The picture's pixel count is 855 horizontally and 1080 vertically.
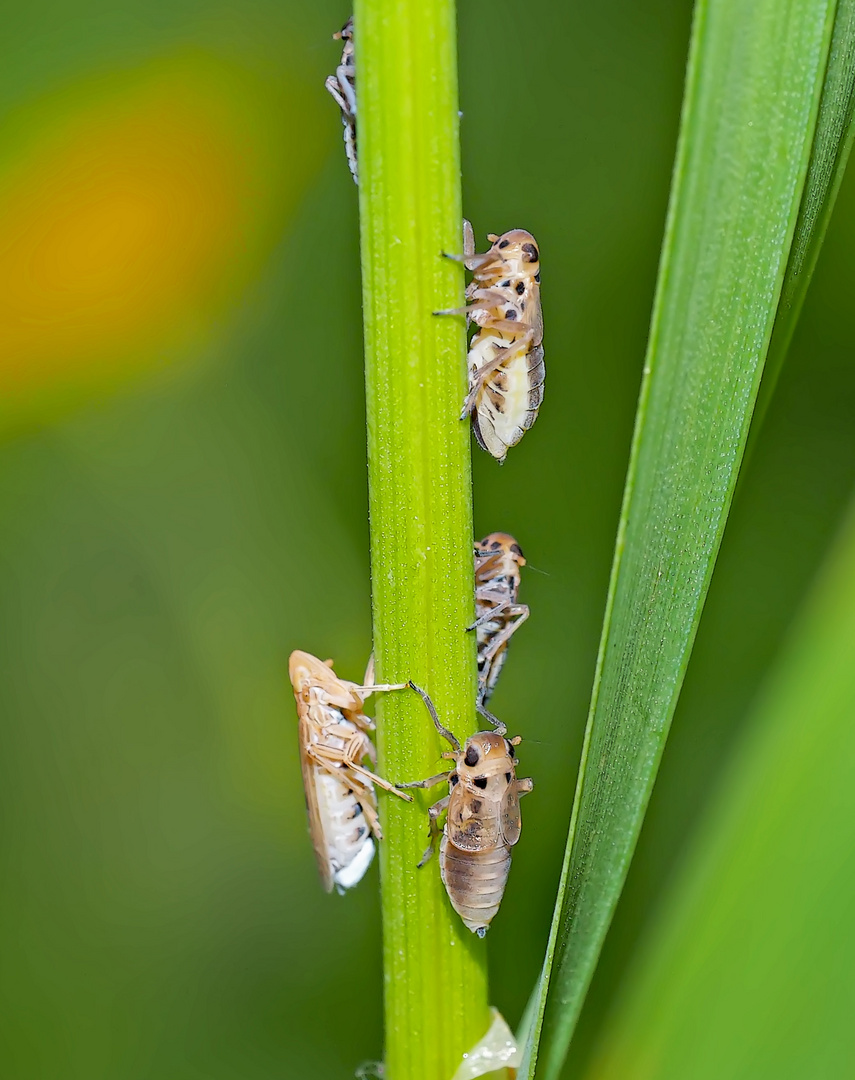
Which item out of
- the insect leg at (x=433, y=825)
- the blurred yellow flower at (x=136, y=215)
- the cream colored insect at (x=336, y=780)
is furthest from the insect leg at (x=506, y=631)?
the blurred yellow flower at (x=136, y=215)

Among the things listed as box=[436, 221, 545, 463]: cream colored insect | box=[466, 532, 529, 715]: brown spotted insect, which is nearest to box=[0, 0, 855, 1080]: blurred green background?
box=[466, 532, 529, 715]: brown spotted insect

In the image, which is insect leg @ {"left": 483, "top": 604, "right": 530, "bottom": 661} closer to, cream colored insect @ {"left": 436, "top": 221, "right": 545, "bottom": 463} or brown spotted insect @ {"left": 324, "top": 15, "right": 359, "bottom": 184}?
cream colored insect @ {"left": 436, "top": 221, "right": 545, "bottom": 463}

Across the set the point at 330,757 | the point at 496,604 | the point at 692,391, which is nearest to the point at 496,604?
the point at 496,604

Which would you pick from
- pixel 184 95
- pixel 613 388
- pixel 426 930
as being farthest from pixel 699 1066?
pixel 184 95

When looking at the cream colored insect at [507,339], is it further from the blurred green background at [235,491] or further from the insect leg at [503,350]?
the blurred green background at [235,491]

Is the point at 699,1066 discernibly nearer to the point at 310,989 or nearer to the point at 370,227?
the point at 370,227

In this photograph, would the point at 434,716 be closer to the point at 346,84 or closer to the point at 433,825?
the point at 433,825
